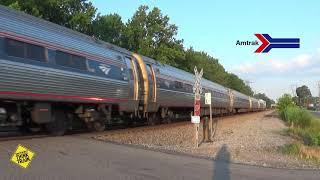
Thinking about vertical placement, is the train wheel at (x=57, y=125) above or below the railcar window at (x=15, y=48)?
below

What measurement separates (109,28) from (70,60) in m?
31.7

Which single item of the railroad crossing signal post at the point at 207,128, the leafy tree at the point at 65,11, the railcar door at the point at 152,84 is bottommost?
the railroad crossing signal post at the point at 207,128

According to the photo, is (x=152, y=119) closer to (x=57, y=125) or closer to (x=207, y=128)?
(x=207, y=128)

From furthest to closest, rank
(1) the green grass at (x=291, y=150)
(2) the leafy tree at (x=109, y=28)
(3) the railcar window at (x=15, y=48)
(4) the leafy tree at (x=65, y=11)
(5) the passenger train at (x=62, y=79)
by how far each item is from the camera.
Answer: (2) the leafy tree at (x=109, y=28)
(4) the leafy tree at (x=65, y=11)
(1) the green grass at (x=291, y=150)
(5) the passenger train at (x=62, y=79)
(3) the railcar window at (x=15, y=48)

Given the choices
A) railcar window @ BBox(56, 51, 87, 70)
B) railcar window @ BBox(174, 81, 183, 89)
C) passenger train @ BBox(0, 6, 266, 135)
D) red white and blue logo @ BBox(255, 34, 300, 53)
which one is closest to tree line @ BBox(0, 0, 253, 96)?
railcar window @ BBox(174, 81, 183, 89)

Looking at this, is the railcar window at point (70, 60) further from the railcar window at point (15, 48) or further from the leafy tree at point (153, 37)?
the leafy tree at point (153, 37)

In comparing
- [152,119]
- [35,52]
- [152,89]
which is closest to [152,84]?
[152,89]

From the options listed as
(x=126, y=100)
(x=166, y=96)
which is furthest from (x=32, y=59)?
(x=166, y=96)

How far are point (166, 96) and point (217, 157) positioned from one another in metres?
11.6

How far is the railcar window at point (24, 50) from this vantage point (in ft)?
42.2

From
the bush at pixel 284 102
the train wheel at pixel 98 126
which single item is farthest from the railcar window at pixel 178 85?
the bush at pixel 284 102

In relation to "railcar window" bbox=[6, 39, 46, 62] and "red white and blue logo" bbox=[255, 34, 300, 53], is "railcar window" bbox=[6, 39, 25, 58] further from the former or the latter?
"red white and blue logo" bbox=[255, 34, 300, 53]

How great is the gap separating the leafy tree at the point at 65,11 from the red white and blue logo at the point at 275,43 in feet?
77.0

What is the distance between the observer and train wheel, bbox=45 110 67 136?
15844 millimetres
